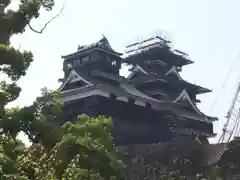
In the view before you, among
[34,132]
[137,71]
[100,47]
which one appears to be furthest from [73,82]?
[34,132]

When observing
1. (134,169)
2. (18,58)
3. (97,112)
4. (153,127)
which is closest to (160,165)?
(134,169)

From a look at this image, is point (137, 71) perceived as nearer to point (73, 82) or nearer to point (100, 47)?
point (100, 47)

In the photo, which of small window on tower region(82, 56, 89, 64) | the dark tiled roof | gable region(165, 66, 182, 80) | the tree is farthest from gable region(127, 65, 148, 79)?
the tree

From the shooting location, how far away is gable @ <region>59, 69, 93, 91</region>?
25844 mm

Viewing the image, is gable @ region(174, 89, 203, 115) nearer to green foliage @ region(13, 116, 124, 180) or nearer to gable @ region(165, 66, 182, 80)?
gable @ region(165, 66, 182, 80)

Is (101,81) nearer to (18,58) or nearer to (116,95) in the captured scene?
(116,95)

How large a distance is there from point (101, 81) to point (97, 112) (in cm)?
260

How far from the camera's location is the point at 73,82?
26359 mm

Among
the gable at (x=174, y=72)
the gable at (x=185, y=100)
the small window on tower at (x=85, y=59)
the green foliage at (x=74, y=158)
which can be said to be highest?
the gable at (x=174, y=72)

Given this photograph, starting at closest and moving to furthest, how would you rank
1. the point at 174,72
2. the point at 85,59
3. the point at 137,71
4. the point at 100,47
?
the point at 100,47, the point at 85,59, the point at 174,72, the point at 137,71

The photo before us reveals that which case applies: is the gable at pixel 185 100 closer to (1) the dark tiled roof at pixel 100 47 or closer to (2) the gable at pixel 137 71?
(2) the gable at pixel 137 71

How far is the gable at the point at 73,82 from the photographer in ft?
84.8

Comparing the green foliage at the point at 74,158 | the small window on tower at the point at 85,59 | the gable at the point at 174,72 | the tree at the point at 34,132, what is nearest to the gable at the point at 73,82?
the small window on tower at the point at 85,59

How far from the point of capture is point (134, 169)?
1812 cm
